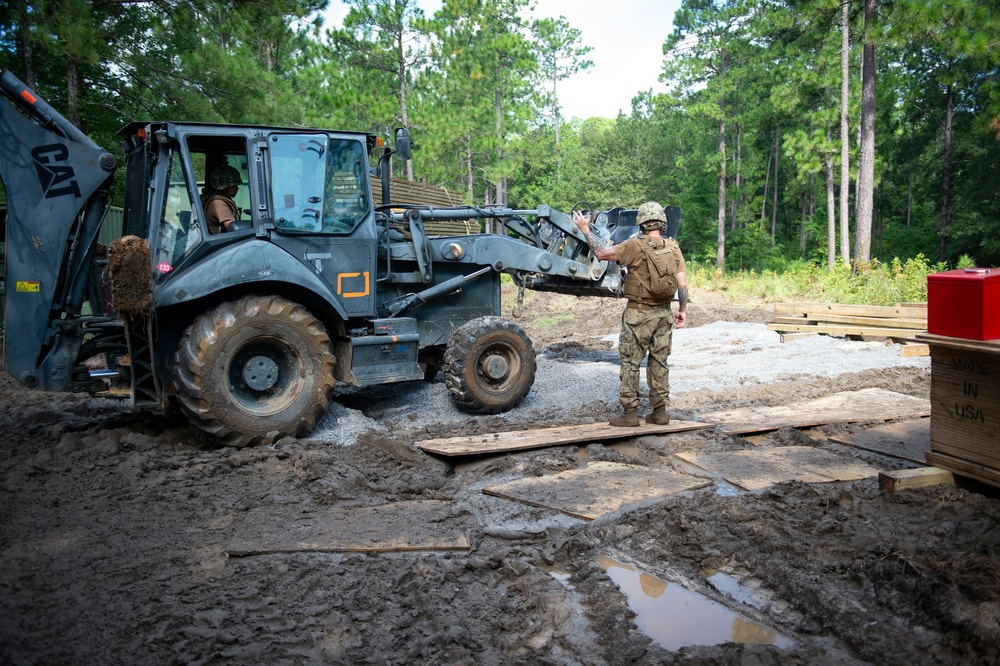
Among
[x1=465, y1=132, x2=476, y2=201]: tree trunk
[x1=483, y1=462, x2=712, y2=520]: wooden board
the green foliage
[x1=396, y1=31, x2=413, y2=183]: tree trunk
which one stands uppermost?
[x1=396, y1=31, x2=413, y2=183]: tree trunk

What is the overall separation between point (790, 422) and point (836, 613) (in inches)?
148

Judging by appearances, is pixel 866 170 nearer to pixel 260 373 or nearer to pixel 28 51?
pixel 260 373

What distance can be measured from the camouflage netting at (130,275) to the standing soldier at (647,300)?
360cm

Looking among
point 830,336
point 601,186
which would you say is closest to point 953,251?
point 601,186

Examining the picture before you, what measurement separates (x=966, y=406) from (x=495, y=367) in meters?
4.46

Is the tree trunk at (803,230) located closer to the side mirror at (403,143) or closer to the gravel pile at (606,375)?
the gravel pile at (606,375)

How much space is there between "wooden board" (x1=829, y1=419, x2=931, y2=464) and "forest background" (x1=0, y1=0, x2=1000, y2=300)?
332 inches

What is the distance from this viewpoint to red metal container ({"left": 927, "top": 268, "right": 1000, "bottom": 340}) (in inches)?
162

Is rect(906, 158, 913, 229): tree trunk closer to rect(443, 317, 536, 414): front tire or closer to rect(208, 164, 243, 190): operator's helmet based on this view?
rect(443, 317, 536, 414): front tire

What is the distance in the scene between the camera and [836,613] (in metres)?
3.30

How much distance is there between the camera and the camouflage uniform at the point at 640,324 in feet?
21.4

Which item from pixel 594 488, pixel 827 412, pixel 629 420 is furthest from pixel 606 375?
pixel 594 488

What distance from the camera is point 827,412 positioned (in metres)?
7.23

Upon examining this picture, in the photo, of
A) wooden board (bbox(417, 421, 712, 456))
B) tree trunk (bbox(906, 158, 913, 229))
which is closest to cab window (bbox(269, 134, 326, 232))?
wooden board (bbox(417, 421, 712, 456))
